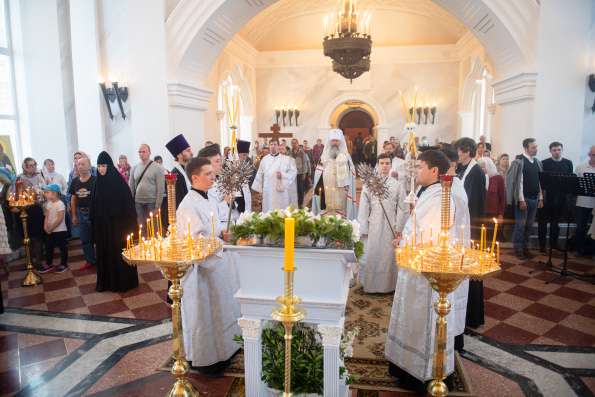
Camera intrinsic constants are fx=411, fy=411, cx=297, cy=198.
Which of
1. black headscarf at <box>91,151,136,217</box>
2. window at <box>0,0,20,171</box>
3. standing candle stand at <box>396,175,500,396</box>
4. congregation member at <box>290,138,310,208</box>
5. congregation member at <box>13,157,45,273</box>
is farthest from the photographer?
congregation member at <box>290,138,310,208</box>

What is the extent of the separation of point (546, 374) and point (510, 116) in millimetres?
5957

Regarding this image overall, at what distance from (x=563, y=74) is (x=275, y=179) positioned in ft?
18.8

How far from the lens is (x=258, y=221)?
98.2 inches

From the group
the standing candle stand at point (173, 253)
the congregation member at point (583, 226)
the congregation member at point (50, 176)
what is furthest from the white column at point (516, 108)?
the congregation member at point (50, 176)

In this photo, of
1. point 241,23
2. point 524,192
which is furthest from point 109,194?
point 524,192

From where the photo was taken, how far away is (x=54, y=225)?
6.26m

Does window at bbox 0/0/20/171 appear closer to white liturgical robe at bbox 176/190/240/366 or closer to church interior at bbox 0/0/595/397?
church interior at bbox 0/0/595/397

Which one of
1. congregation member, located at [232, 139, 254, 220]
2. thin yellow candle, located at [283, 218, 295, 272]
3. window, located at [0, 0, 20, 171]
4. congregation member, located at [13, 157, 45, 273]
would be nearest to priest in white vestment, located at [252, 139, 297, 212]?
congregation member, located at [232, 139, 254, 220]

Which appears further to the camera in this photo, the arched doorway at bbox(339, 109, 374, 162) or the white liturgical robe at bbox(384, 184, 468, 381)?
the arched doorway at bbox(339, 109, 374, 162)

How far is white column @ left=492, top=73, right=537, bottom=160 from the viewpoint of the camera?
7.49 meters

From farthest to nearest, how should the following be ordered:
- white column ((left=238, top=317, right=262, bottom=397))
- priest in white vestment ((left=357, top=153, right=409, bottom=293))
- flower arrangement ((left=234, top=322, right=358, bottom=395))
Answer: priest in white vestment ((left=357, top=153, right=409, bottom=293)), flower arrangement ((left=234, top=322, right=358, bottom=395)), white column ((left=238, top=317, right=262, bottom=397))

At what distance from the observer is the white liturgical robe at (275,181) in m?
8.82

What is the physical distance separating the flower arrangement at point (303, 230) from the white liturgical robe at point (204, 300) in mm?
788

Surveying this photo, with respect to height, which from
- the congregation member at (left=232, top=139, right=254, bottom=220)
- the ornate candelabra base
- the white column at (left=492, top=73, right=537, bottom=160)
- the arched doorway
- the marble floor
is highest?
the arched doorway
